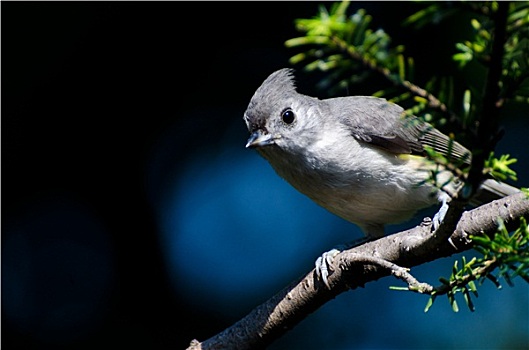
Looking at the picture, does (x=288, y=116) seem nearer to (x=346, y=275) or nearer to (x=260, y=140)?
(x=260, y=140)

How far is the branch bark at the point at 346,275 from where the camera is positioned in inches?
83.7

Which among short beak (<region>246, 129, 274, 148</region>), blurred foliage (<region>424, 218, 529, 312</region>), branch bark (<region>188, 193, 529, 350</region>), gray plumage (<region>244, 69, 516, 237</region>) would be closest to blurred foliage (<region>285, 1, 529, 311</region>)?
blurred foliage (<region>424, 218, 529, 312</region>)

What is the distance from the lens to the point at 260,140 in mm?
3447

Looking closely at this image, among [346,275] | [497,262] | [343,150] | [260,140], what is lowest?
[497,262]

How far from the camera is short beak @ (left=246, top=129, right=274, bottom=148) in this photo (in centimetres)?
342

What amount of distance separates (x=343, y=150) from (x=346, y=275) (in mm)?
963

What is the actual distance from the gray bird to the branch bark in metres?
0.76

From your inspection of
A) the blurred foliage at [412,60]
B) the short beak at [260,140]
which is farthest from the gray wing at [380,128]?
the blurred foliage at [412,60]

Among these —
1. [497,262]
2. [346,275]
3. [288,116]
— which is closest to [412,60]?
[497,262]

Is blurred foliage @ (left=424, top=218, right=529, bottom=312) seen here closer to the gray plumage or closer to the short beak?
the gray plumage

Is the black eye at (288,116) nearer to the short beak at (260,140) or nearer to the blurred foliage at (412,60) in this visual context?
the short beak at (260,140)

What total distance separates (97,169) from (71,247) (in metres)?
0.64

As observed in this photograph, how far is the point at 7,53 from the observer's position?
4664 millimetres

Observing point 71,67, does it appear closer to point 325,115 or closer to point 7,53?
point 7,53
